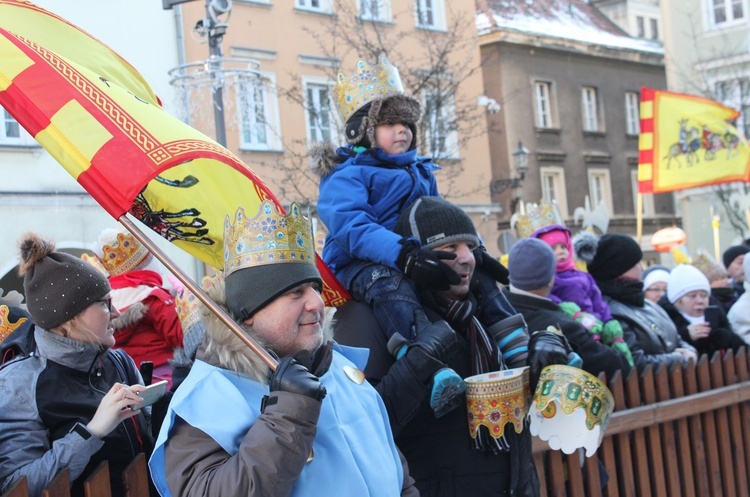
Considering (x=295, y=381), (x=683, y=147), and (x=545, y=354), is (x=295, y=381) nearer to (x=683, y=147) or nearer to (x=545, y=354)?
(x=545, y=354)

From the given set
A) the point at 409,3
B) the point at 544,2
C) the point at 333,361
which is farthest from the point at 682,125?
the point at 544,2

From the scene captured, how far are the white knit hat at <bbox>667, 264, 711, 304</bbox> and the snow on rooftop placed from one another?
24.0 m

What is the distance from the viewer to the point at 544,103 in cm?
3284

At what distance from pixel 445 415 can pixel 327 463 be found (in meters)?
1.22

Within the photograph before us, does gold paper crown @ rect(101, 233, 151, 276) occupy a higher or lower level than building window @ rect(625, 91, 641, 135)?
lower

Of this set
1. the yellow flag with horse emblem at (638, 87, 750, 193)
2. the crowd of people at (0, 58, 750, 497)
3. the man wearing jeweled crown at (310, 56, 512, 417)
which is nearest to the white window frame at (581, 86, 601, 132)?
the yellow flag with horse emblem at (638, 87, 750, 193)

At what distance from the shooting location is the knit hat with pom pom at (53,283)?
12.0 feet

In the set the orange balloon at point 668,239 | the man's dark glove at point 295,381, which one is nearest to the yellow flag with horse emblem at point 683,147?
the orange balloon at point 668,239

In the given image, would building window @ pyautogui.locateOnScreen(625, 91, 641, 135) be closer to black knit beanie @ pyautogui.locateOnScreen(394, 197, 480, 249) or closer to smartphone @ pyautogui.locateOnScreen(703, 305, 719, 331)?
smartphone @ pyautogui.locateOnScreen(703, 305, 719, 331)

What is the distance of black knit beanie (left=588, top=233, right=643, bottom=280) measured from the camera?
6.73 m

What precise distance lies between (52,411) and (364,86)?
6.52 feet

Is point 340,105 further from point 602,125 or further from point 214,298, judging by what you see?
point 602,125

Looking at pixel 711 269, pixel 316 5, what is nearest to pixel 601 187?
pixel 316 5

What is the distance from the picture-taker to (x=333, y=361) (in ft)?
10.4
